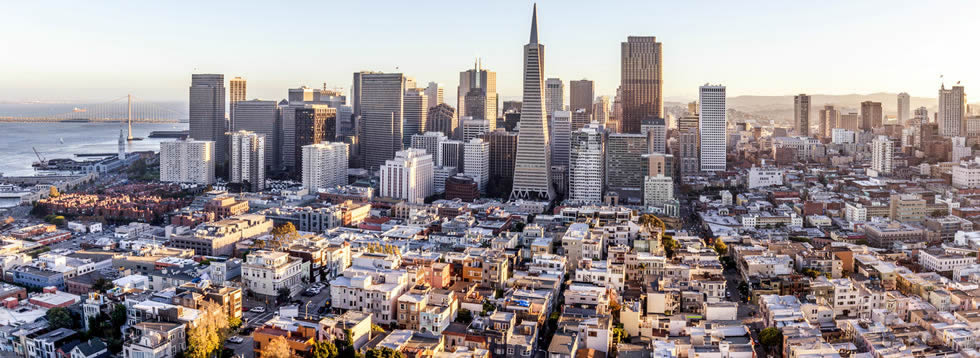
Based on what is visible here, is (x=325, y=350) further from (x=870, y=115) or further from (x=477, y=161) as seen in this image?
(x=870, y=115)

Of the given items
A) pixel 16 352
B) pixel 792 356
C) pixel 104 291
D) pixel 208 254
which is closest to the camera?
pixel 792 356

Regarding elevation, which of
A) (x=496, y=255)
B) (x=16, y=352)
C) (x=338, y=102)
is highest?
(x=338, y=102)

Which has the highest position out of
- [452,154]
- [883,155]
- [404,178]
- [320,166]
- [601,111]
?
[601,111]

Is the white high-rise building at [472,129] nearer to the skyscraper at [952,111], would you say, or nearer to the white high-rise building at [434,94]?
the white high-rise building at [434,94]

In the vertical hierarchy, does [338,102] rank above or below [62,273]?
above

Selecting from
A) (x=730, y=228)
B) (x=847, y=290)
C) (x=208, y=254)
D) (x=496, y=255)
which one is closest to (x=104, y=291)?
(x=208, y=254)

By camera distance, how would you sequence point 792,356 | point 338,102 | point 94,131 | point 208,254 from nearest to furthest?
point 792,356
point 208,254
point 338,102
point 94,131

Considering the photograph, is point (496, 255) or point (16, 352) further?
point (496, 255)

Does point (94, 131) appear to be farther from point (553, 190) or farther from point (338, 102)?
point (553, 190)

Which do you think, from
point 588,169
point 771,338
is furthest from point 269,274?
point 588,169
